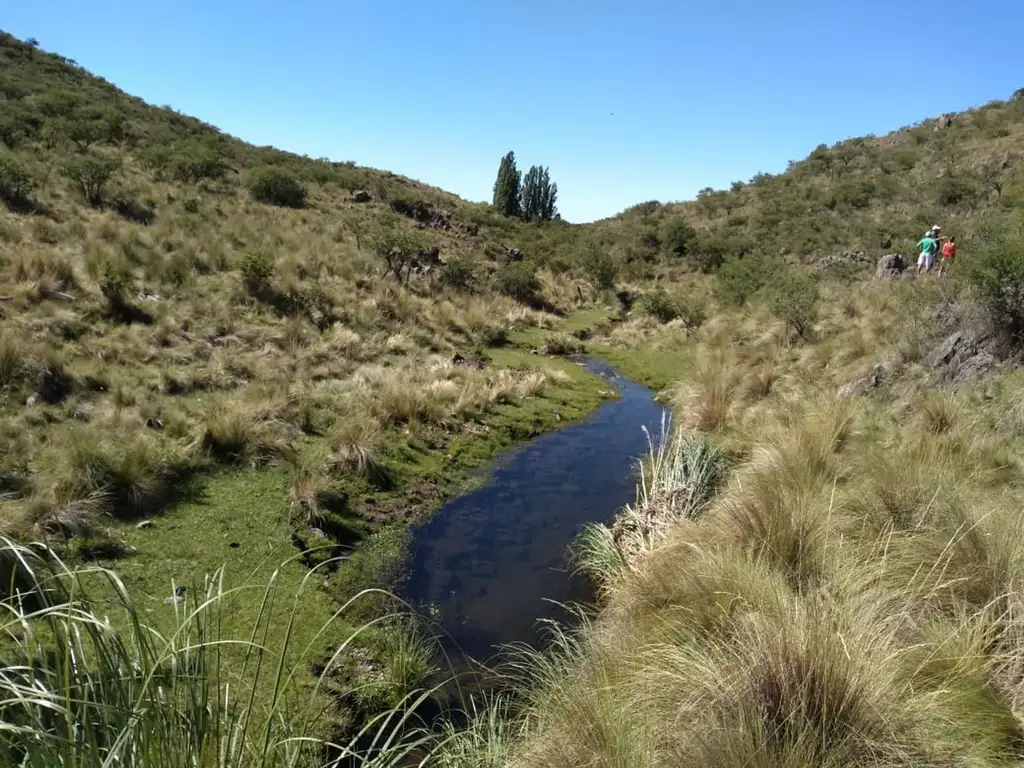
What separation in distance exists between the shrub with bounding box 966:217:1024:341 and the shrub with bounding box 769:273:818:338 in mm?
5190

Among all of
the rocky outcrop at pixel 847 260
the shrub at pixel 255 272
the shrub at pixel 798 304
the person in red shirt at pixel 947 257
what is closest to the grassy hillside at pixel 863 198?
the rocky outcrop at pixel 847 260

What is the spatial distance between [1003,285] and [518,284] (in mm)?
17661

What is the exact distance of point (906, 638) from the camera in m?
3.35

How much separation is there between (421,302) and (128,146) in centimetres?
1551

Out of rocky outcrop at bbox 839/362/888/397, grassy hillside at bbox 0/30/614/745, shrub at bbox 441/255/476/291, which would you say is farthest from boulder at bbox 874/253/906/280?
shrub at bbox 441/255/476/291

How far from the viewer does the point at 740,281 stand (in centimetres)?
2081

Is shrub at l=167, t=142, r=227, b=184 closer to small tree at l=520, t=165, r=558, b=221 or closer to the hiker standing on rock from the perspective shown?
the hiker standing on rock

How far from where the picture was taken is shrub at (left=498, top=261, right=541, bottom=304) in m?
24.1

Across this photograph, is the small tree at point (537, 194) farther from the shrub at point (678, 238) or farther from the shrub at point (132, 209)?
the shrub at point (132, 209)

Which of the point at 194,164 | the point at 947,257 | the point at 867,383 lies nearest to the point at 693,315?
the point at 947,257

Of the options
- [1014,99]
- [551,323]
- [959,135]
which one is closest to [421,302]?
[551,323]

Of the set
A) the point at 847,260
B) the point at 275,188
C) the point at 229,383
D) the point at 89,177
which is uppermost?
the point at 275,188

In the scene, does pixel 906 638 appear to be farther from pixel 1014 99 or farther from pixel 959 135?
pixel 1014 99

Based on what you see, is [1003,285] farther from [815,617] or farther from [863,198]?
[863,198]
